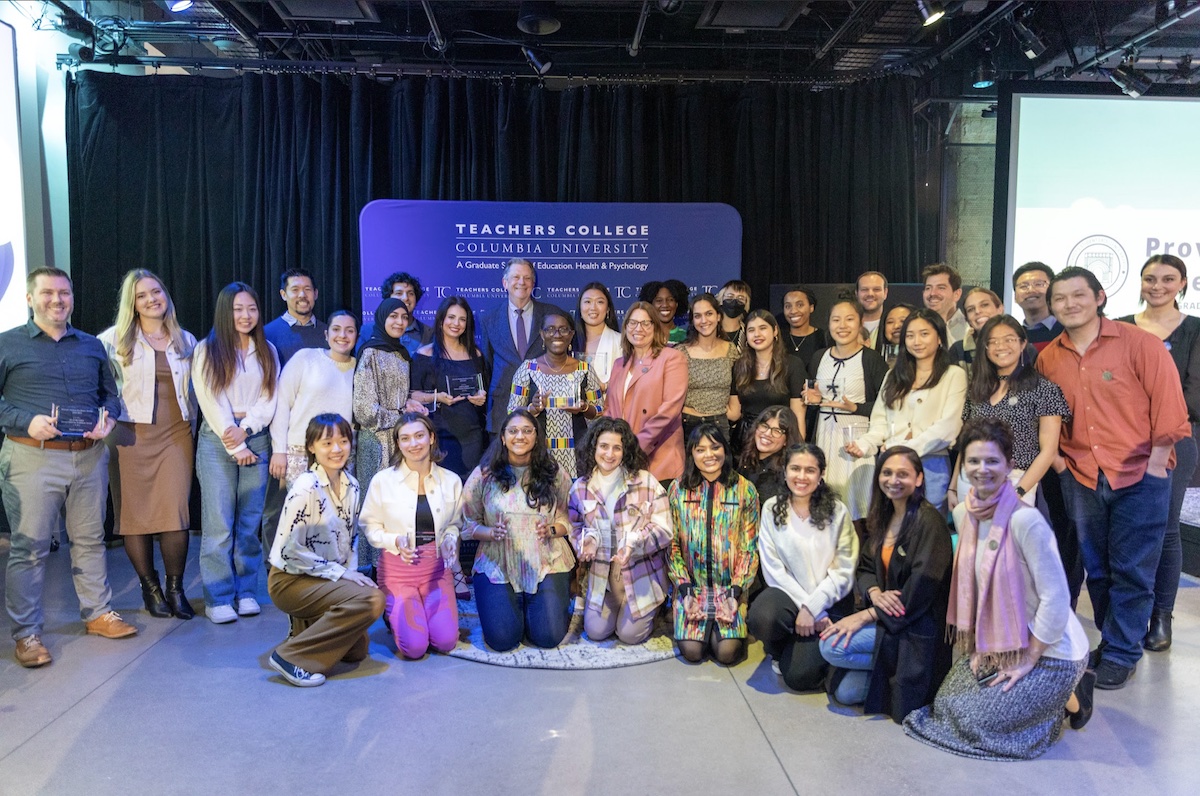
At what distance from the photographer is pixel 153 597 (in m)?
4.20

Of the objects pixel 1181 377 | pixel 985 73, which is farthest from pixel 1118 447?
pixel 985 73

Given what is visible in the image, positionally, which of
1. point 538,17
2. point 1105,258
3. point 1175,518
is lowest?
point 1175,518

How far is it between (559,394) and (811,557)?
1504mm

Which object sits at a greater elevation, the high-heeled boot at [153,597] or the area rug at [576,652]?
the high-heeled boot at [153,597]

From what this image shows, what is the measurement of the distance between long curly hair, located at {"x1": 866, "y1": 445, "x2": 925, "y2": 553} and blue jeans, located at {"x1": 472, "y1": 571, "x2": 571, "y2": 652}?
4.45 feet

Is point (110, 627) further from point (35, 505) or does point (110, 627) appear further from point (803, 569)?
point (803, 569)

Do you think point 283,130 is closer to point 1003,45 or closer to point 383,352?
point 383,352

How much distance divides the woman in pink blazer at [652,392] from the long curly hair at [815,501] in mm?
754

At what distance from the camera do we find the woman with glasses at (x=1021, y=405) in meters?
3.40

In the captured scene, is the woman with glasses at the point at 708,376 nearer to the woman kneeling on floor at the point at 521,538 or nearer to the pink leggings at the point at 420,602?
the woman kneeling on floor at the point at 521,538

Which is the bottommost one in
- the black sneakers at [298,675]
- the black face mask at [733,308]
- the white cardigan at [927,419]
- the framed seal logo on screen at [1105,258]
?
the black sneakers at [298,675]

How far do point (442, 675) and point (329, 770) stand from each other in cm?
82

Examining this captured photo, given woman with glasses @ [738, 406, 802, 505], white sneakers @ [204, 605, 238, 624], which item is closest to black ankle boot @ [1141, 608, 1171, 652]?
woman with glasses @ [738, 406, 802, 505]

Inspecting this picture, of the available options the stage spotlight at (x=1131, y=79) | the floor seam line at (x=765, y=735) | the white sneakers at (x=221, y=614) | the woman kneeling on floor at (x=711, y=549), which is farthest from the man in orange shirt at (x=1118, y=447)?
the white sneakers at (x=221, y=614)
